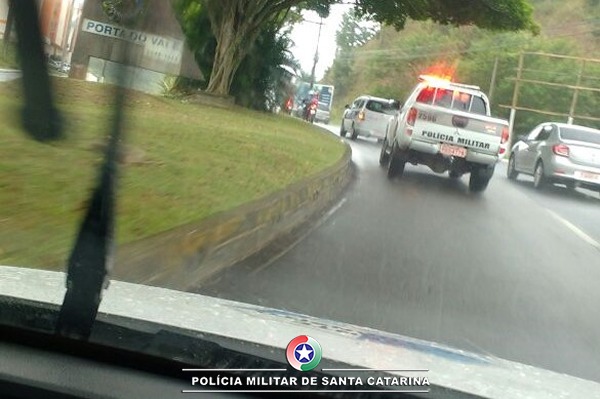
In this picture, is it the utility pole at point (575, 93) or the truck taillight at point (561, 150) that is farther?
the utility pole at point (575, 93)

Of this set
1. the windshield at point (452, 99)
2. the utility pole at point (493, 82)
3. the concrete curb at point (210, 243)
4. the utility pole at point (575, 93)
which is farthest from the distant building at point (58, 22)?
the utility pole at point (493, 82)

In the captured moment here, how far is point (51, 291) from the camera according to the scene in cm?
336

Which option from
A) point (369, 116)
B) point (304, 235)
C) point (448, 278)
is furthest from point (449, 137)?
point (448, 278)

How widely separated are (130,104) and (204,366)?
2.94 ft

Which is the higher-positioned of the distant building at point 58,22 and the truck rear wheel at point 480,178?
the distant building at point 58,22

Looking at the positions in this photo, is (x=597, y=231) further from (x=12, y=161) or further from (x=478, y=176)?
(x=12, y=161)

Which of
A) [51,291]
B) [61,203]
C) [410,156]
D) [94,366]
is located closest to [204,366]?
[94,366]

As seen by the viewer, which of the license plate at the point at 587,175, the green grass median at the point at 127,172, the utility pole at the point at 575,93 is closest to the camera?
the green grass median at the point at 127,172

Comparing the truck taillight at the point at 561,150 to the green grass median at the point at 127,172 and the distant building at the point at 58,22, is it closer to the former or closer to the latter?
the green grass median at the point at 127,172

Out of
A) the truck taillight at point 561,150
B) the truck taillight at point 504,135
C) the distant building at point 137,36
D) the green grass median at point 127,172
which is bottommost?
the green grass median at point 127,172

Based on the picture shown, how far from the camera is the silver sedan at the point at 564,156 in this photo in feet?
59.3

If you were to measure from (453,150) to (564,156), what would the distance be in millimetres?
3739

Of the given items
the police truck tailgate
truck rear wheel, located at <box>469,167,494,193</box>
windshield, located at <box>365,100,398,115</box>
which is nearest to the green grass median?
the police truck tailgate

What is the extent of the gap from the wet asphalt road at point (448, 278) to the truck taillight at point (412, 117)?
2138 mm
